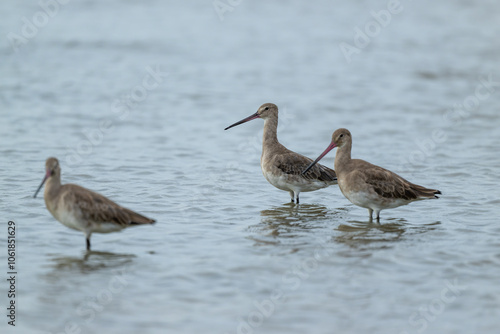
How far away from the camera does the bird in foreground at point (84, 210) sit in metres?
7.74

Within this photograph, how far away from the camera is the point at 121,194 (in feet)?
34.0

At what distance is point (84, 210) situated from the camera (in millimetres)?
7734

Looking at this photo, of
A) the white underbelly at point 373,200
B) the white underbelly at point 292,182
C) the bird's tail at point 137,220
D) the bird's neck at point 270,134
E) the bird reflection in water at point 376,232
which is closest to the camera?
the bird's tail at point 137,220

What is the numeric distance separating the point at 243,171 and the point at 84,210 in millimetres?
4836

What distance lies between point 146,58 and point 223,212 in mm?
12653

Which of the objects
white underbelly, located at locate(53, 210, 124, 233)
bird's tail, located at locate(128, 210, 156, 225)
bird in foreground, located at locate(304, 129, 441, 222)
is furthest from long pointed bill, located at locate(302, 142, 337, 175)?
white underbelly, located at locate(53, 210, 124, 233)

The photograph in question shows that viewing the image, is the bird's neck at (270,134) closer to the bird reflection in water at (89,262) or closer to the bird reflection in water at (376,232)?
the bird reflection in water at (376,232)

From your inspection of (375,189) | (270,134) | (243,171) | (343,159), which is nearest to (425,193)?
(375,189)

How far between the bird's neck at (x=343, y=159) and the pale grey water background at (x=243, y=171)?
24.0 inches

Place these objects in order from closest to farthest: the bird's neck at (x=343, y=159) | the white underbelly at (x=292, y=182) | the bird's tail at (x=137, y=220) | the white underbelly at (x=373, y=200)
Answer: the bird's tail at (x=137, y=220)
the white underbelly at (x=373, y=200)
the bird's neck at (x=343, y=159)
the white underbelly at (x=292, y=182)

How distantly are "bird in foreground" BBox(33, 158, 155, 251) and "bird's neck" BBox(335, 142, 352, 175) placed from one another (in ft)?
9.25

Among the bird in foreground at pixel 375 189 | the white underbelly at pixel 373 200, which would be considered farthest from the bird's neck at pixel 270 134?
the white underbelly at pixel 373 200

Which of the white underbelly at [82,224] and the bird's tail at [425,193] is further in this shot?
the bird's tail at [425,193]

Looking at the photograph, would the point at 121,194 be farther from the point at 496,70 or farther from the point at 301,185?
the point at 496,70
